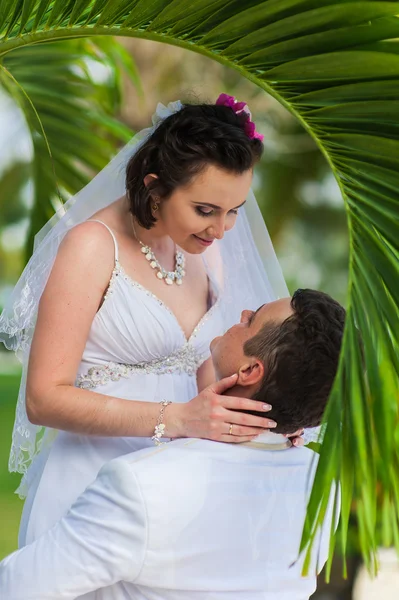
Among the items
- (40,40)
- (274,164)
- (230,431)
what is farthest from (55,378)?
(274,164)

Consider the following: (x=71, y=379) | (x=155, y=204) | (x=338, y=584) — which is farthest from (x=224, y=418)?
(x=338, y=584)

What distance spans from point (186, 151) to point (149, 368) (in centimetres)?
62

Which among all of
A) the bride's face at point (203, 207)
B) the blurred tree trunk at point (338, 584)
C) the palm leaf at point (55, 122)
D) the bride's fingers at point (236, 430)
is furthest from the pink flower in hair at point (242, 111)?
the blurred tree trunk at point (338, 584)

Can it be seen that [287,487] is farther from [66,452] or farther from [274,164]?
[274,164]

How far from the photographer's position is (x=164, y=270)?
2.42 m

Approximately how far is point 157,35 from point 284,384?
95 centimetres

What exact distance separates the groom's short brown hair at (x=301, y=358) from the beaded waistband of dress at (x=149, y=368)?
1.65 ft

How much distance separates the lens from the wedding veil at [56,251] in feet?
8.00

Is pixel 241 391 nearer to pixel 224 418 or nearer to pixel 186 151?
pixel 224 418

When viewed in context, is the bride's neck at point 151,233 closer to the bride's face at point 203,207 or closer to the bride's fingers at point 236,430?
the bride's face at point 203,207

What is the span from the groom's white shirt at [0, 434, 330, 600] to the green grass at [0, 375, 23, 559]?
6.51 meters

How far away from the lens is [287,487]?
1.87m

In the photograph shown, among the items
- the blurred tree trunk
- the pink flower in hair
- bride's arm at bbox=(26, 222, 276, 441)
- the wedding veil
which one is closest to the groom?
bride's arm at bbox=(26, 222, 276, 441)

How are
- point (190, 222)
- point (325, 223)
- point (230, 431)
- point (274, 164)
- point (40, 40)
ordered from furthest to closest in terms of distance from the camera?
point (325, 223), point (274, 164), point (40, 40), point (190, 222), point (230, 431)
